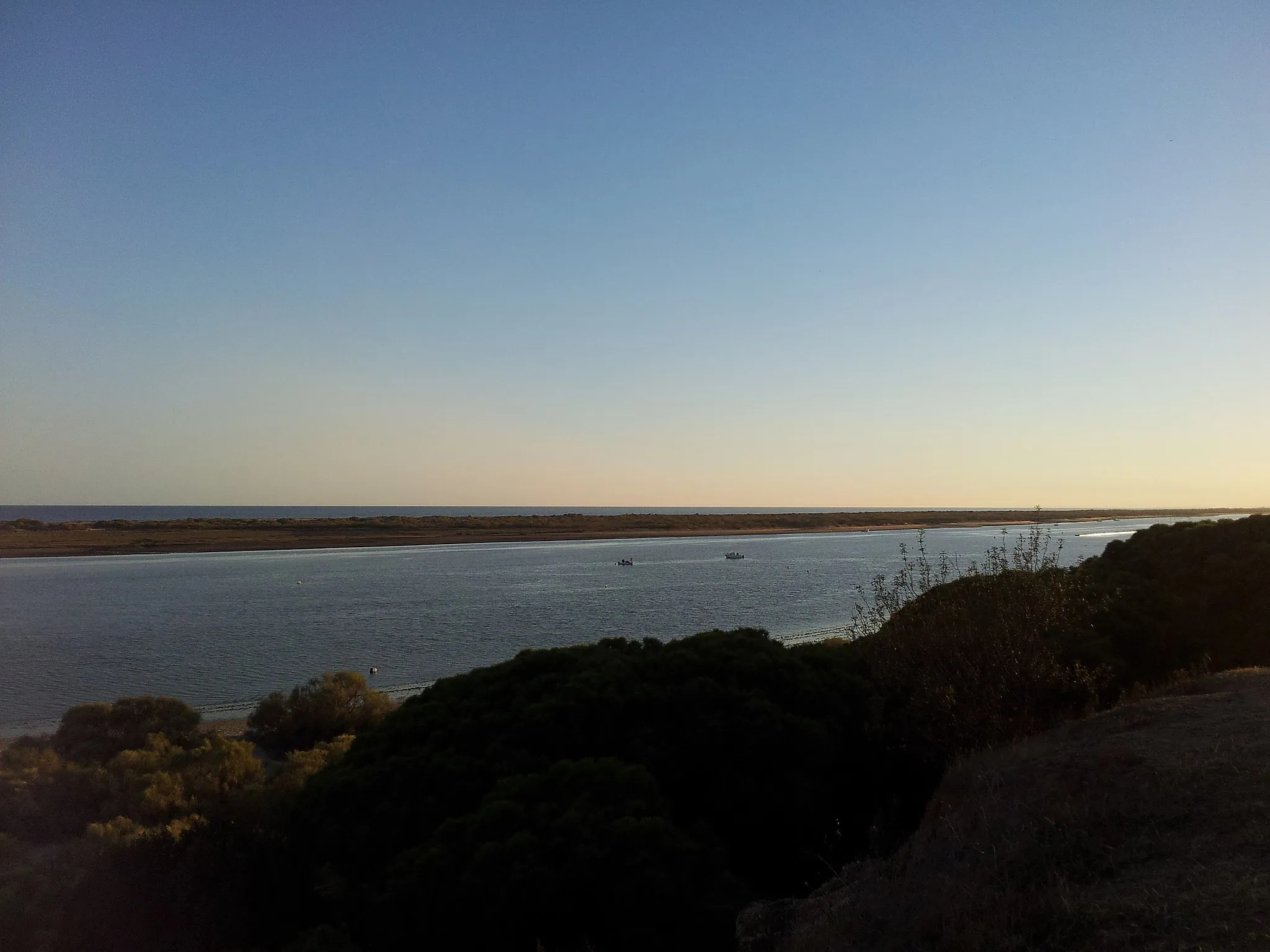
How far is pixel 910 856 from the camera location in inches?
289

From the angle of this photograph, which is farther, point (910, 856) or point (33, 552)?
point (33, 552)

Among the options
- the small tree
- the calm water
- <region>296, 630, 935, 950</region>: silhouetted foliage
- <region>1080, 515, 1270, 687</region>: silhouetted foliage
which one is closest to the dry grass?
<region>296, 630, 935, 950</region>: silhouetted foliage

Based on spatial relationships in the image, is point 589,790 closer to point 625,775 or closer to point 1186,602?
point 625,775

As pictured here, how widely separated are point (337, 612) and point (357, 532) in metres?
71.2

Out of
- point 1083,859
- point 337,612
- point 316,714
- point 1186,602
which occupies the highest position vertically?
point 1186,602

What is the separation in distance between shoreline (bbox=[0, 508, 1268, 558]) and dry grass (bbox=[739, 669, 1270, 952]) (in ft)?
240

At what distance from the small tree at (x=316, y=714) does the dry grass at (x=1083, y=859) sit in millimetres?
13140

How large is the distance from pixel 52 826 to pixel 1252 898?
15.7 meters

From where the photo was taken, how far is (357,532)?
10625 cm

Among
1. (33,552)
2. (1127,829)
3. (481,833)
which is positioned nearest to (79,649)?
(481,833)

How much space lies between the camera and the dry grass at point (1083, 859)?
5.02 metres

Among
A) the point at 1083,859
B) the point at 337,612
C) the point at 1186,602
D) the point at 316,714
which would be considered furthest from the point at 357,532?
the point at 1083,859

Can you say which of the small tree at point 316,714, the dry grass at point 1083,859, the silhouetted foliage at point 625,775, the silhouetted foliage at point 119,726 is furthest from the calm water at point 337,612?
the dry grass at point 1083,859

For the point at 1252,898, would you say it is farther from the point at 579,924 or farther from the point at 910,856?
the point at 579,924
